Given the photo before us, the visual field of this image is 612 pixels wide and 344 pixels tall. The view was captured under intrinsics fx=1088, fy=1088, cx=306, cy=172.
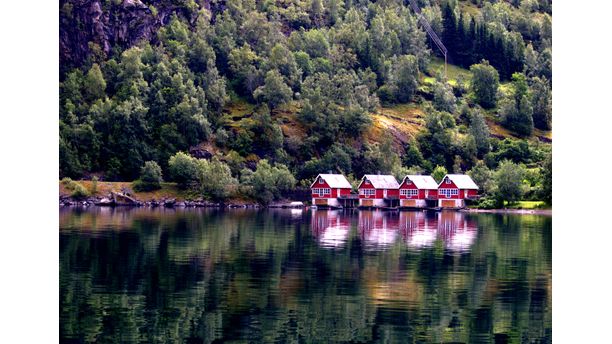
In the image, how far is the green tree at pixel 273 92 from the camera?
9562 centimetres

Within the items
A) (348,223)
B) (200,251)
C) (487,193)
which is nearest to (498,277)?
(200,251)

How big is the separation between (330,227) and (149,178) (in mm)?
26803

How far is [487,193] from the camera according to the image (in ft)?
257

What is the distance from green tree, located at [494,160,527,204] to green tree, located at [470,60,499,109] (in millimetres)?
31070

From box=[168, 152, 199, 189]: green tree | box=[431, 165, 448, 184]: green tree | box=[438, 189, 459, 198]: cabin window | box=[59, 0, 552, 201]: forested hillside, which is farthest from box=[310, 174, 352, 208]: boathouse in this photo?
box=[168, 152, 199, 189]: green tree

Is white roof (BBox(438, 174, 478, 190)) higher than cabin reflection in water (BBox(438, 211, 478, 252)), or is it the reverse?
white roof (BBox(438, 174, 478, 190))

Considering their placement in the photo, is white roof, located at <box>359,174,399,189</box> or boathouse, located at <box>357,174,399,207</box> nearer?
boathouse, located at <box>357,174,399,207</box>

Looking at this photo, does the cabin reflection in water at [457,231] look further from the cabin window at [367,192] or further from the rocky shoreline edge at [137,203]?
the rocky shoreline edge at [137,203]

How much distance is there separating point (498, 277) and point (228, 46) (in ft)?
240

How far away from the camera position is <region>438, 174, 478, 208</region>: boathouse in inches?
3095

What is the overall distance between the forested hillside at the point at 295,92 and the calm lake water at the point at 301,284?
29.5 metres

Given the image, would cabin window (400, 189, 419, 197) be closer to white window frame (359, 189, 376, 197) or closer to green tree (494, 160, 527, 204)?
white window frame (359, 189, 376, 197)

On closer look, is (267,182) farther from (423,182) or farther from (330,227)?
(330,227)

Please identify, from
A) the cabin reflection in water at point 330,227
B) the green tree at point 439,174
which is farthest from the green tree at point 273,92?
the cabin reflection in water at point 330,227
